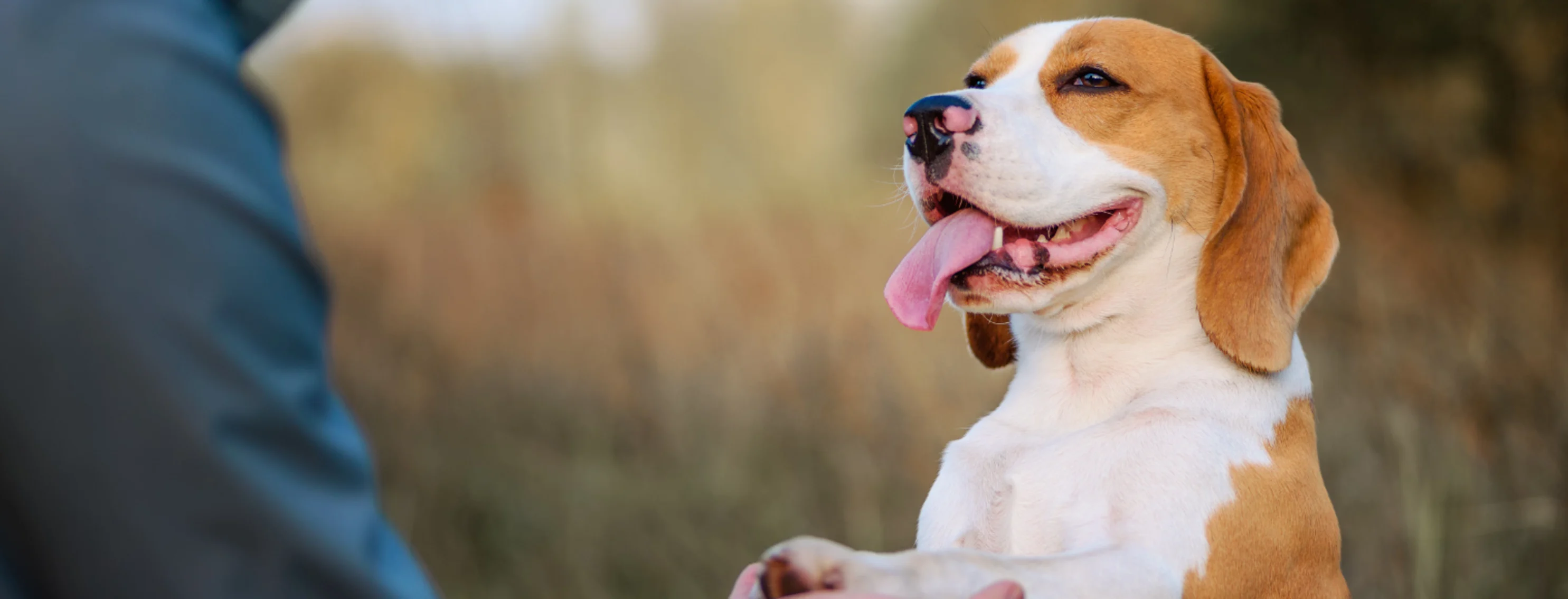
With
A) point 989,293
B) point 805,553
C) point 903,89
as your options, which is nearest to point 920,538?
point 989,293

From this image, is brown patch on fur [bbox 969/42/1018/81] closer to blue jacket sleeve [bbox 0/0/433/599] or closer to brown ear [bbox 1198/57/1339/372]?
brown ear [bbox 1198/57/1339/372]

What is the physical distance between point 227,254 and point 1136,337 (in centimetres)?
149

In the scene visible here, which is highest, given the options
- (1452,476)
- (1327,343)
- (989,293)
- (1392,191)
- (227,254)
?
(227,254)

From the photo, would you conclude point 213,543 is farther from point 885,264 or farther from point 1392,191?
point 1392,191

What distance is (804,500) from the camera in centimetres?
430

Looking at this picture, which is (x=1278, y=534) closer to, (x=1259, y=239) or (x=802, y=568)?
(x=1259, y=239)

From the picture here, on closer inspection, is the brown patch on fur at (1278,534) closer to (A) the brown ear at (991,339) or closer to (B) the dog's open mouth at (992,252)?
(B) the dog's open mouth at (992,252)

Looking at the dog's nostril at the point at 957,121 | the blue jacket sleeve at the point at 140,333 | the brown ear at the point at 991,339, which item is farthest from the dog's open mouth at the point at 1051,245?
the blue jacket sleeve at the point at 140,333

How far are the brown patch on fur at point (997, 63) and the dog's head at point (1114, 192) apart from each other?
0.09 meters

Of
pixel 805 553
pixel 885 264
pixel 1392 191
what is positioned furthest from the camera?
pixel 1392 191

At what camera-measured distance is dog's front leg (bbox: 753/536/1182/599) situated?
1.31 metres

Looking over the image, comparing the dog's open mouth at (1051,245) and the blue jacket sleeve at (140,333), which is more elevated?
the blue jacket sleeve at (140,333)

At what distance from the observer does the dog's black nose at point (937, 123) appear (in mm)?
1836

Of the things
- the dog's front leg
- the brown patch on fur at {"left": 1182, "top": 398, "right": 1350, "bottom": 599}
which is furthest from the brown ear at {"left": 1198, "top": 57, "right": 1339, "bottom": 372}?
the dog's front leg
